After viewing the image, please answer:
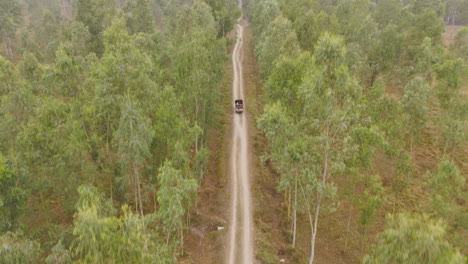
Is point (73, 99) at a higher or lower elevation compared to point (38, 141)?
higher

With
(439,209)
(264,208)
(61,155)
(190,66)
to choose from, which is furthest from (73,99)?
(439,209)

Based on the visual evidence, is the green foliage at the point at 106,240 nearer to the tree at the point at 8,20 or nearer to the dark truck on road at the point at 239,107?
the dark truck on road at the point at 239,107

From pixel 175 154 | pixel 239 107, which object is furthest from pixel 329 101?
pixel 239 107

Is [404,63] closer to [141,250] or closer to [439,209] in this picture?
[439,209]

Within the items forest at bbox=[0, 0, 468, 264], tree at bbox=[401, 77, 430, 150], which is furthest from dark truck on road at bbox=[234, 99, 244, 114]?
tree at bbox=[401, 77, 430, 150]

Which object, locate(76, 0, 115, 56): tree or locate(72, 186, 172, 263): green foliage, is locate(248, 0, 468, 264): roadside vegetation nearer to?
locate(72, 186, 172, 263): green foliage

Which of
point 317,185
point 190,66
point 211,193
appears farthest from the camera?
point 211,193

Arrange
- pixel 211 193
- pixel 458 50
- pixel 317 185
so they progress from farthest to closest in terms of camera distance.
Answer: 1. pixel 458 50
2. pixel 211 193
3. pixel 317 185

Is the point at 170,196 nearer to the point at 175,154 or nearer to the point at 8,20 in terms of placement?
the point at 175,154

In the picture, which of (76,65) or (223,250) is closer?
(76,65)
